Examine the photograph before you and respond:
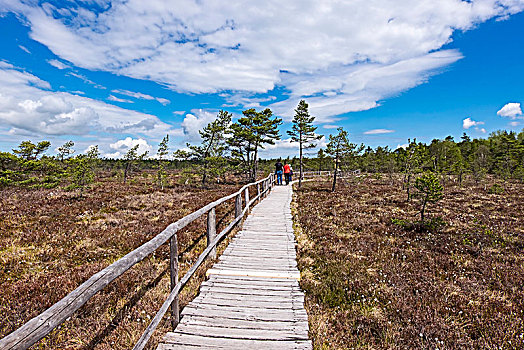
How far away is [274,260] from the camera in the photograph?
734 cm

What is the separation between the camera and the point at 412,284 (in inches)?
246

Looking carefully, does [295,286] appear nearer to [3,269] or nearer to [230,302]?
[230,302]

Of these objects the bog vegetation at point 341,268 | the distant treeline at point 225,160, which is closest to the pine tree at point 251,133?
the distant treeline at point 225,160

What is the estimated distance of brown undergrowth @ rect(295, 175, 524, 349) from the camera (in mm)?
4336

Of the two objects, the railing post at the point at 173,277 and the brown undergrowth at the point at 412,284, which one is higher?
the railing post at the point at 173,277

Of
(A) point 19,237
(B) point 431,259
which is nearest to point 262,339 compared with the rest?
(B) point 431,259

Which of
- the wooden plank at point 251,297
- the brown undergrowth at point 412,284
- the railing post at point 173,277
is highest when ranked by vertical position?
the railing post at point 173,277

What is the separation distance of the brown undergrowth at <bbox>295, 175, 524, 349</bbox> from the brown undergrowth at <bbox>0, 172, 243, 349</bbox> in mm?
3061

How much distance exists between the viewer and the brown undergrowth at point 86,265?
4.22 metres

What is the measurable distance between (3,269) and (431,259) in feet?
40.0

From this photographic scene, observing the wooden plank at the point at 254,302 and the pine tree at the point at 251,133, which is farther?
the pine tree at the point at 251,133

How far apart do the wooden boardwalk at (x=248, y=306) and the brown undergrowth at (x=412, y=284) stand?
0.40m

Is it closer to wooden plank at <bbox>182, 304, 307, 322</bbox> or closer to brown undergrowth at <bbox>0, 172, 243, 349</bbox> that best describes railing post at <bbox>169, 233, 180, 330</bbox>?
brown undergrowth at <bbox>0, 172, 243, 349</bbox>

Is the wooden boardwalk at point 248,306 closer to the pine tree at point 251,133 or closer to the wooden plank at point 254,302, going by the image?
the wooden plank at point 254,302
